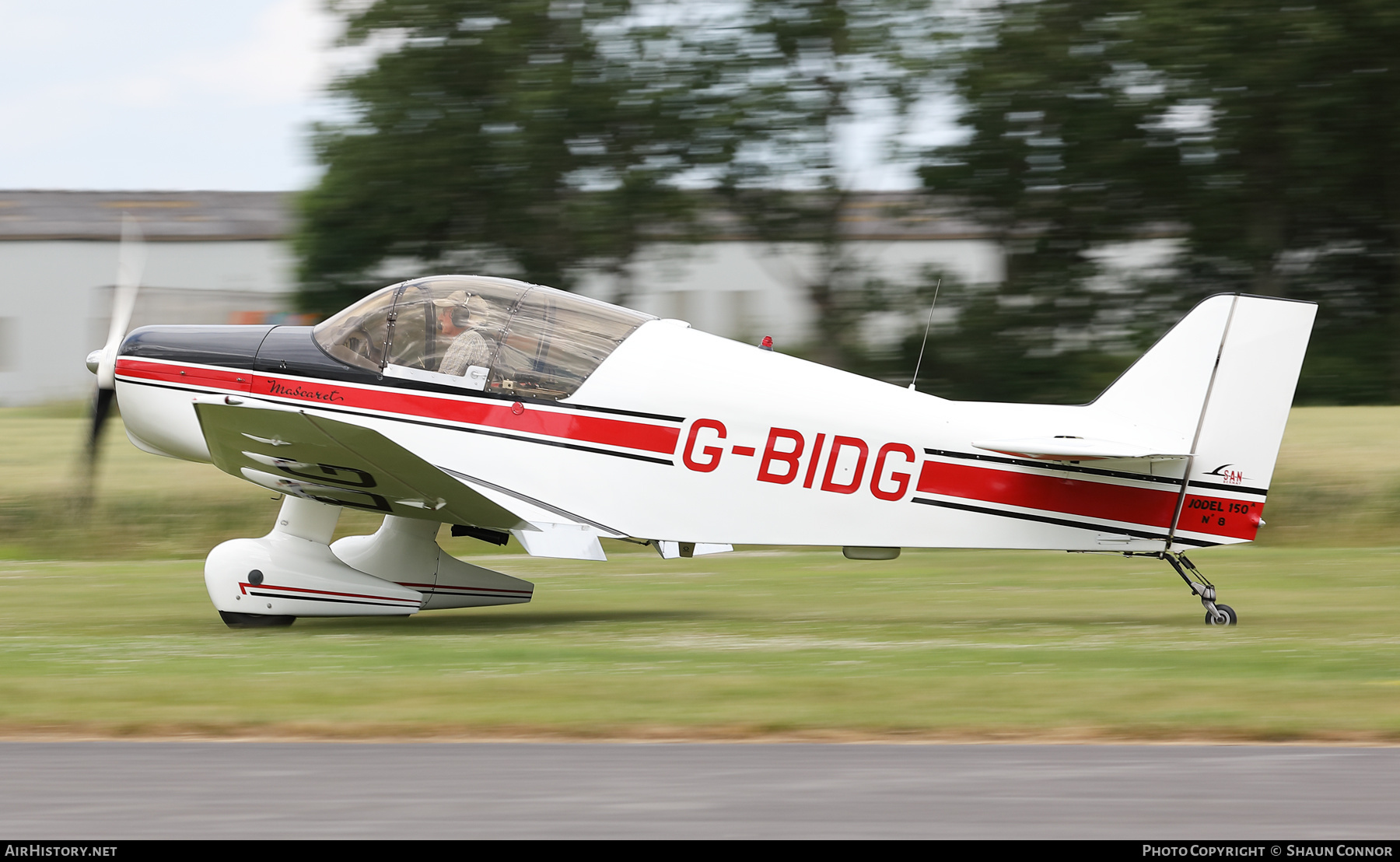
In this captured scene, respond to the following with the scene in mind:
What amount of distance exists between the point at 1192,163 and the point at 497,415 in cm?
1373

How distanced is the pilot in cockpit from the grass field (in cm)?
174

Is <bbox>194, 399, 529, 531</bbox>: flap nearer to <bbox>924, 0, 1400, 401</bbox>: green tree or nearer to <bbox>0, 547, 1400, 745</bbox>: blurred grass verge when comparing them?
<bbox>0, 547, 1400, 745</bbox>: blurred grass verge

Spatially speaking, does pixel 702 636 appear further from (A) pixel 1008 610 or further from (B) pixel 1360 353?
(B) pixel 1360 353

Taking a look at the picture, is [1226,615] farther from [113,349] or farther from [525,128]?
[525,128]

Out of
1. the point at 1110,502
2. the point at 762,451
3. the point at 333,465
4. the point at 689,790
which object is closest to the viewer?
the point at 689,790

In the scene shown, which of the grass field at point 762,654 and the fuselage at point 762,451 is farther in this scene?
the fuselage at point 762,451

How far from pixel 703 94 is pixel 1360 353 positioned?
9839mm

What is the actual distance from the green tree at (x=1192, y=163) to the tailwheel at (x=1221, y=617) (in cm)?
1065

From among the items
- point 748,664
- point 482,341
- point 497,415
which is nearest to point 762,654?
point 748,664

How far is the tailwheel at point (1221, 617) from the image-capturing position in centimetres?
891

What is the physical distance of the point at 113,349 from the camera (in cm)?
955

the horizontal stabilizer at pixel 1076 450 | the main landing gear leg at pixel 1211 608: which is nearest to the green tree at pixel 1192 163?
the main landing gear leg at pixel 1211 608

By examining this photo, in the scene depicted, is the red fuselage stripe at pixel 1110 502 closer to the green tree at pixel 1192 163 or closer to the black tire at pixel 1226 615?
the black tire at pixel 1226 615

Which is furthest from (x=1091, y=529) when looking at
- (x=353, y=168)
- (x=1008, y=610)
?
(x=353, y=168)
